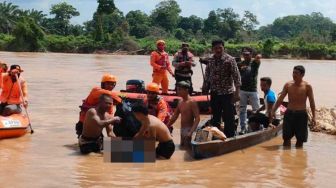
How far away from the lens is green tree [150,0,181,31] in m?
88.2

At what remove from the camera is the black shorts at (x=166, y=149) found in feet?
24.7

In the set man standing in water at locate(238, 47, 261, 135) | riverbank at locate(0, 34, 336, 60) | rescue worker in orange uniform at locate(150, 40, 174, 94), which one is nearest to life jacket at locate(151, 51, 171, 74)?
rescue worker in orange uniform at locate(150, 40, 174, 94)

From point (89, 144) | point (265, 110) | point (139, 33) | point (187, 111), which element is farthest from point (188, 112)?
point (139, 33)

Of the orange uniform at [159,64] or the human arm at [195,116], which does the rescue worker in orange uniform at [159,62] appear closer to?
the orange uniform at [159,64]

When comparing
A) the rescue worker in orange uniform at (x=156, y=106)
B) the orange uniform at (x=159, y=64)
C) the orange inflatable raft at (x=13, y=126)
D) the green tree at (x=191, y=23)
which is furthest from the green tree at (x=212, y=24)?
the rescue worker in orange uniform at (x=156, y=106)

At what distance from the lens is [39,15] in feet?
273

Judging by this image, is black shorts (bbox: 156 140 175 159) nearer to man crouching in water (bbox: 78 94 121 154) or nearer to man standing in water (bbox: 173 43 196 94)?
man crouching in water (bbox: 78 94 121 154)

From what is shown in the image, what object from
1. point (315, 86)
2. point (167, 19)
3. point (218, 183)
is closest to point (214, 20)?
point (167, 19)

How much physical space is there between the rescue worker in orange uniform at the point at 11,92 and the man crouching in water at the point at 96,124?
194 cm

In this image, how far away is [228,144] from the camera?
26.8 feet

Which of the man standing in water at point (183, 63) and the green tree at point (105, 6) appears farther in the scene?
the green tree at point (105, 6)

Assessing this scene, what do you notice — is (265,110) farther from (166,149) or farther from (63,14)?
(63,14)

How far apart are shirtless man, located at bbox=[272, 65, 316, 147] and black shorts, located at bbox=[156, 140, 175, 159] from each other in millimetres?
2173

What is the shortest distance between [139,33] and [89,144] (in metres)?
71.9
